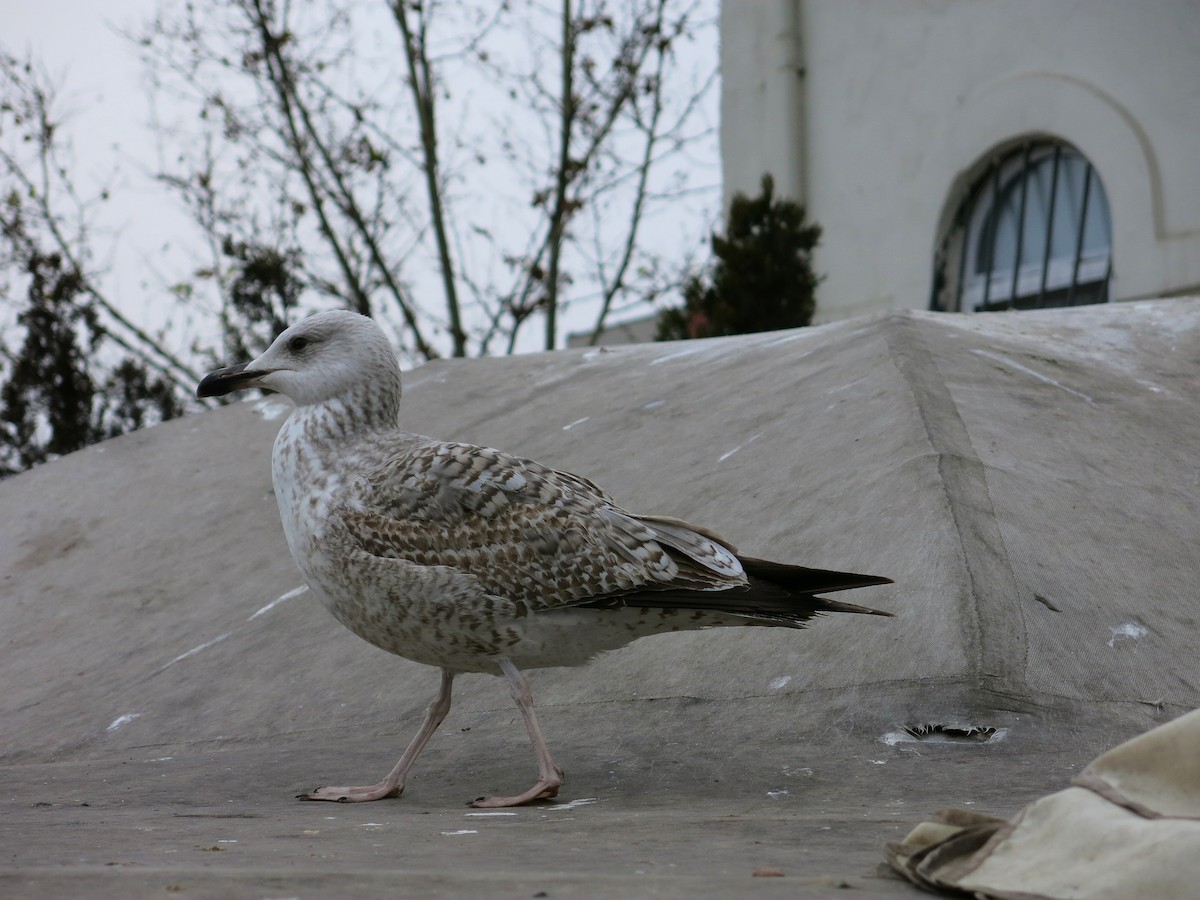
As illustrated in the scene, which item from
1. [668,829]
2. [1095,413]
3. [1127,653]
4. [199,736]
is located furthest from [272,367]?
[1095,413]

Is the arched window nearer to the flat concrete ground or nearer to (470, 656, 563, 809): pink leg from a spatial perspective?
the flat concrete ground

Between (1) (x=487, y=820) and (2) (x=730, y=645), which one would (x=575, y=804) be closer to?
(1) (x=487, y=820)

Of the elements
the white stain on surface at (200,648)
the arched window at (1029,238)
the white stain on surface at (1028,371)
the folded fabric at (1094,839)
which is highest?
the arched window at (1029,238)

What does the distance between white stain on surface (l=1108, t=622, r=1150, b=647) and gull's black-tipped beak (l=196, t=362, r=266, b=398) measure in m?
2.77

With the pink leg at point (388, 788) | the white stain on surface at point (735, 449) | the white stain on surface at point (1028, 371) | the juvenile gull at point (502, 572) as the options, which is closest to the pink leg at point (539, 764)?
the juvenile gull at point (502, 572)

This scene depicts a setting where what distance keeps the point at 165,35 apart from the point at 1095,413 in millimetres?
10897

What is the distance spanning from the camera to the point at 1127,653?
3.98 meters

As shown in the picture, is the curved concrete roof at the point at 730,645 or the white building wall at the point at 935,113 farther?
the white building wall at the point at 935,113

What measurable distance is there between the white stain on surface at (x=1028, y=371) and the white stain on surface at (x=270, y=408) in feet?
14.0

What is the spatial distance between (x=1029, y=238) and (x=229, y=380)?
991 cm

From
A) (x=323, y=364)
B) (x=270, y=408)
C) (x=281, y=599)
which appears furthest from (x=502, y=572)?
(x=270, y=408)

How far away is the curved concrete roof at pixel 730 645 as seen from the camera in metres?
3.05

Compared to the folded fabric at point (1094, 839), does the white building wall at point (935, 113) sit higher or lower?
higher

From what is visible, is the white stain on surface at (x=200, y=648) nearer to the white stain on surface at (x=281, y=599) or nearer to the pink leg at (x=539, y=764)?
the white stain on surface at (x=281, y=599)
